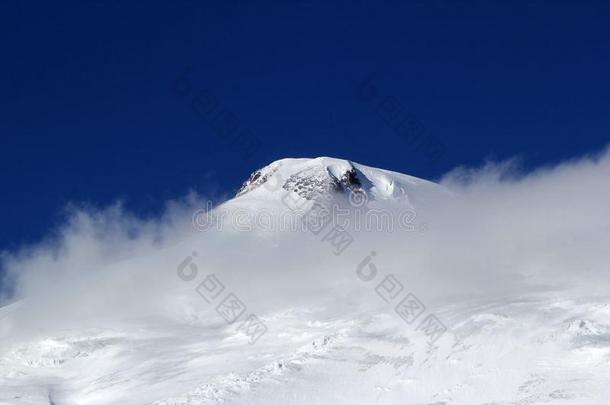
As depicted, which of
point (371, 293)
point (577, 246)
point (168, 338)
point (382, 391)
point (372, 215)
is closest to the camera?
point (382, 391)

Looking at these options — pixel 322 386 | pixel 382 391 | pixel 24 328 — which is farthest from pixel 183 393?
pixel 24 328

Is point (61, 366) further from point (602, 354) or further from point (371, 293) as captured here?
point (602, 354)

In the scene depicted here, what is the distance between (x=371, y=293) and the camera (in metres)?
111

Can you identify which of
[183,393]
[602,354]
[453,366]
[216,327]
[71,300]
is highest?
[71,300]

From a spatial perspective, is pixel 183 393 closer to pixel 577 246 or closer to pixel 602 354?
pixel 602 354

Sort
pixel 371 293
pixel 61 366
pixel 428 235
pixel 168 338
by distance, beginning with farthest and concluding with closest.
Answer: pixel 428 235
pixel 371 293
pixel 168 338
pixel 61 366

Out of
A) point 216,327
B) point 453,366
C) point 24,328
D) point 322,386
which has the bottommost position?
point 453,366

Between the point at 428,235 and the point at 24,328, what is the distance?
8231 centimetres

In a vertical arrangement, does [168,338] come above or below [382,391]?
above

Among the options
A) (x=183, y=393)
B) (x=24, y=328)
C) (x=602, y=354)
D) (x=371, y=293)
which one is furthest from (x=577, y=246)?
(x=24, y=328)

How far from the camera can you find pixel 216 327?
10600 cm

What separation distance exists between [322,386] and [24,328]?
5717cm

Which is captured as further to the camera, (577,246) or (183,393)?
(577,246)

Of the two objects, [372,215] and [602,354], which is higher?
[372,215]
